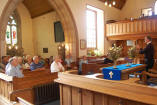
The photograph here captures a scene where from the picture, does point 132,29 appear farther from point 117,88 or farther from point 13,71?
point 117,88

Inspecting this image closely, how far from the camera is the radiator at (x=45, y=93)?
13.8 ft

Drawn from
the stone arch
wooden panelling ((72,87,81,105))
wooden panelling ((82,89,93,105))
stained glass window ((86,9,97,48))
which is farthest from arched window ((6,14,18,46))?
wooden panelling ((82,89,93,105))

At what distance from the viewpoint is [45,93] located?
443 cm

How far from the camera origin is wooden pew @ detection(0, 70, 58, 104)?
12.1 feet

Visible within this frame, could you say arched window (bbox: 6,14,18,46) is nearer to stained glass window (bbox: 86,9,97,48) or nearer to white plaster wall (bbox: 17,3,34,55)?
white plaster wall (bbox: 17,3,34,55)

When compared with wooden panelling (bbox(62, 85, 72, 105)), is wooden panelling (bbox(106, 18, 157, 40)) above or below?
above

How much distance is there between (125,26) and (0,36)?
23.9 ft

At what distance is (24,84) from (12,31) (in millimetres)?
9713

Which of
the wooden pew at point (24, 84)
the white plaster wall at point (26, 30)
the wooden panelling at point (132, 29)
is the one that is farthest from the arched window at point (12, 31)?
the wooden pew at point (24, 84)

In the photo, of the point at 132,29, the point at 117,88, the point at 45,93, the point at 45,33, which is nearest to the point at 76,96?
the point at 117,88

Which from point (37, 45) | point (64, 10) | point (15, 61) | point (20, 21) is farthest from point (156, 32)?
point (20, 21)

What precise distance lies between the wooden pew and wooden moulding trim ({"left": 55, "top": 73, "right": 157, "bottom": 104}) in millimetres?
1701

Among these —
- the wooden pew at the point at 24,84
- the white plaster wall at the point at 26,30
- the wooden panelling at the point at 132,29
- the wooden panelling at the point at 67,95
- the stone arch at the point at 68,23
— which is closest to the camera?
the wooden panelling at the point at 67,95

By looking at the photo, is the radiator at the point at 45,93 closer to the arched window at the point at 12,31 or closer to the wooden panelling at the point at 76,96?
the wooden panelling at the point at 76,96
